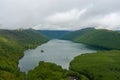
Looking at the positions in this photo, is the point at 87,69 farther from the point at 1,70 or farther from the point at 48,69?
the point at 1,70

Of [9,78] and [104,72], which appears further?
[104,72]

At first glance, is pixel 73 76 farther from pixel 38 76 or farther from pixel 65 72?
pixel 38 76

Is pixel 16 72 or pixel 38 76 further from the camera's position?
pixel 16 72

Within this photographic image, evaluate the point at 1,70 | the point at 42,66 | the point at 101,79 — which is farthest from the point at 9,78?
the point at 101,79

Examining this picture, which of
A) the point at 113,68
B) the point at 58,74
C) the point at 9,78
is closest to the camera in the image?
the point at 9,78

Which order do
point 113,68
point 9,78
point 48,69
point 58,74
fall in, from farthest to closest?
point 113,68 < point 48,69 < point 58,74 < point 9,78

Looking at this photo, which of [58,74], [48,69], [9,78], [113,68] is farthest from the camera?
[113,68]

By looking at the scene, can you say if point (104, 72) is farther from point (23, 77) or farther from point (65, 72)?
point (23, 77)

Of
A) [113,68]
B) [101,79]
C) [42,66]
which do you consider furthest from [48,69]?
[113,68]
